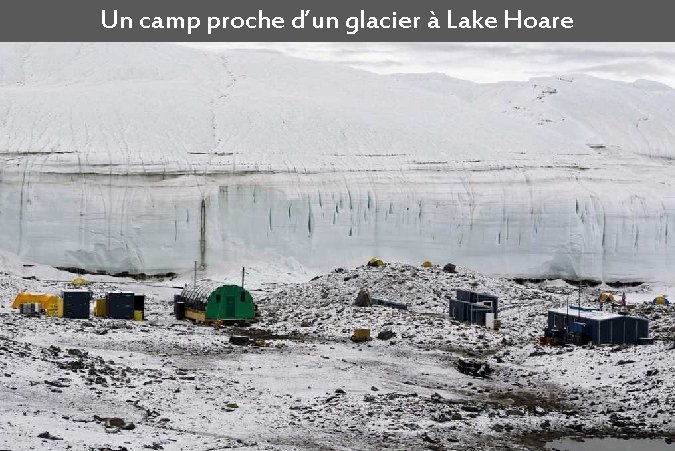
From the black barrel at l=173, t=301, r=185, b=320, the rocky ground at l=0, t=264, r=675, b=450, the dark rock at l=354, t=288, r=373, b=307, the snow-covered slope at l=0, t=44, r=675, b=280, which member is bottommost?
the rocky ground at l=0, t=264, r=675, b=450

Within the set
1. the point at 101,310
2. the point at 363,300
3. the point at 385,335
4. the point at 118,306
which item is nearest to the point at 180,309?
the point at 118,306

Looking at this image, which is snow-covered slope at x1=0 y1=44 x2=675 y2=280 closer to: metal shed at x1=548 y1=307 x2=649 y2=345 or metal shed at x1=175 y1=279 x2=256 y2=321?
metal shed at x1=175 y1=279 x2=256 y2=321

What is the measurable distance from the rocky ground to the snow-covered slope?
18651 millimetres

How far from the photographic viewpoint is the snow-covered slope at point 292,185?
60469 mm

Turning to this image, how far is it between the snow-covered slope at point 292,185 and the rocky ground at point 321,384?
61.2ft

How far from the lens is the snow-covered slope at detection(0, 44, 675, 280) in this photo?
60469 millimetres

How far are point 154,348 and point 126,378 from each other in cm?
558

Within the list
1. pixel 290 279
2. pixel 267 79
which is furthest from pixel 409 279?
pixel 267 79

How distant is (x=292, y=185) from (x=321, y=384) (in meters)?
35.4

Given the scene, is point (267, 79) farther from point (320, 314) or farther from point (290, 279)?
point (320, 314)

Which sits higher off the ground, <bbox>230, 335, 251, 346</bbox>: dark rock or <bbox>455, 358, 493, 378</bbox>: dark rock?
<bbox>230, 335, 251, 346</bbox>: dark rock

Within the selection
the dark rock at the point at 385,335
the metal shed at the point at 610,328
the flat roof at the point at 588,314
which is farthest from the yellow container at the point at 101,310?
the metal shed at the point at 610,328

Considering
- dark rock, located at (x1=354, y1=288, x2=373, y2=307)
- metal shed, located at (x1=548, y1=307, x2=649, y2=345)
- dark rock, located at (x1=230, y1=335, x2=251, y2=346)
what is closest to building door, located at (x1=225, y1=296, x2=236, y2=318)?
dark rock, located at (x1=354, y1=288, x2=373, y2=307)

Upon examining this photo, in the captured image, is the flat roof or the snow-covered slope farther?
the snow-covered slope
